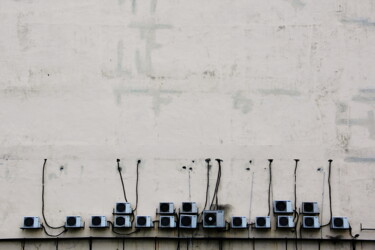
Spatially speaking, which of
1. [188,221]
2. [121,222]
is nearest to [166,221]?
[188,221]

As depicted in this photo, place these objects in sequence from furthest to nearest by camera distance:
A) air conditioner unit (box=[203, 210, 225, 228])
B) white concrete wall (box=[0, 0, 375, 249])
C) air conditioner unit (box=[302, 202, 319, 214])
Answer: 1. white concrete wall (box=[0, 0, 375, 249])
2. air conditioner unit (box=[302, 202, 319, 214])
3. air conditioner unit (box=[203, 210, 225, 228])

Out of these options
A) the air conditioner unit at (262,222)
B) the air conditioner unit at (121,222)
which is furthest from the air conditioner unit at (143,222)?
the air conditioner unit at (262,222)

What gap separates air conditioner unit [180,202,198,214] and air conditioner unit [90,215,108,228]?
1.21 m

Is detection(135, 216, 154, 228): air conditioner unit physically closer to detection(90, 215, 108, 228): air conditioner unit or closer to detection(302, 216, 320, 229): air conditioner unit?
detection(90, 215, 108, 228): air conditioner unit

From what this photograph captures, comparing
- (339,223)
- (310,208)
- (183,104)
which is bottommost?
(339,223)

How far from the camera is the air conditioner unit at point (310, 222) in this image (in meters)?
9.35

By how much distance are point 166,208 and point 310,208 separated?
2.23 meters

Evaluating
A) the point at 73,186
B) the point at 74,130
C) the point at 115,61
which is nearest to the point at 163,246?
the point at 73,186

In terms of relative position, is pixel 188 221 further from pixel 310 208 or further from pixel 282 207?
pixel 310 208

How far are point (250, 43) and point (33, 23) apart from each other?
3615mm

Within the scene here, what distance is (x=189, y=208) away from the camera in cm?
944

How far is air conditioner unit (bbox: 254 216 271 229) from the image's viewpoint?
9352 millimetres

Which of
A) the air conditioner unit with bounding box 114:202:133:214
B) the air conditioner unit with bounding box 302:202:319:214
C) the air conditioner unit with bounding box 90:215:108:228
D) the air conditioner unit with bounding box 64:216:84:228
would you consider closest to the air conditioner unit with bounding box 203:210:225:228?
the air conditioner unit with bounding box 114:202:133:214

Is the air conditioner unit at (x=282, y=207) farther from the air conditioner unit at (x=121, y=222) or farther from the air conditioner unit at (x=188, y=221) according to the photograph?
the air conditioner unit at (x=121, y=222)
